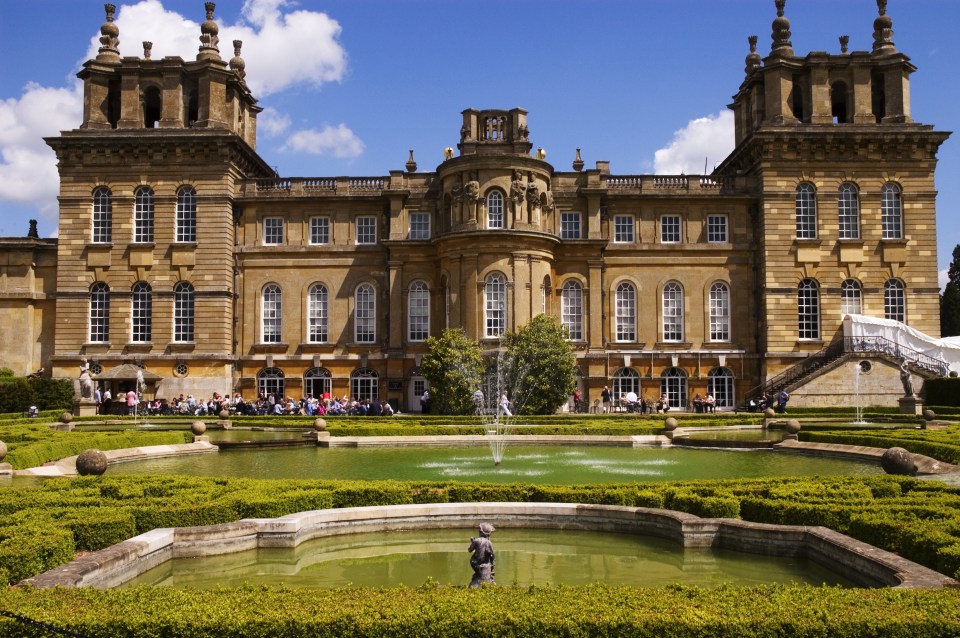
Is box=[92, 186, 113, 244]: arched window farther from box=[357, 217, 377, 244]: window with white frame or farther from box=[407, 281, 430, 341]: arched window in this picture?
box=[407, 281, 430, 341]: arched window

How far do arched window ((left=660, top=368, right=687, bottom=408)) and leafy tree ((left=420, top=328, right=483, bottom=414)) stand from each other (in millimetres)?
10473

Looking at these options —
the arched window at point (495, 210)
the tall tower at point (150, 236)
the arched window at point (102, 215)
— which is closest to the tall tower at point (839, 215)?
the arched window at point (495, 210)

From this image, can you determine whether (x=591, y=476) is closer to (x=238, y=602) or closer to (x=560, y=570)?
(x=560, y=570)

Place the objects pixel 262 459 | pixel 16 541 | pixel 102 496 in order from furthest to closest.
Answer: pixel 262 459, pixel 102 496, pixel 16 541

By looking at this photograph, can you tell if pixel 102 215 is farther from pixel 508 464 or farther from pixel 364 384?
pixel 508 464

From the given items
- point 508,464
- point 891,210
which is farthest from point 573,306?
point 508,464

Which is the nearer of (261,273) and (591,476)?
(591,476)

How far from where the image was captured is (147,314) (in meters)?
42.1

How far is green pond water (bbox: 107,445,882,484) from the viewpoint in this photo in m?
18.3

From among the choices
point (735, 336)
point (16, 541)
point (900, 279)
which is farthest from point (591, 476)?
point (900, 279)

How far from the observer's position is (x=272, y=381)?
42.8 m

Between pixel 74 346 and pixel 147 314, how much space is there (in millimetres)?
3725

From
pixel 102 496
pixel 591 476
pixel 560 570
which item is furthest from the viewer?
pixel 591 476

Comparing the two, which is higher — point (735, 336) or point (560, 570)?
point (735, 336)
